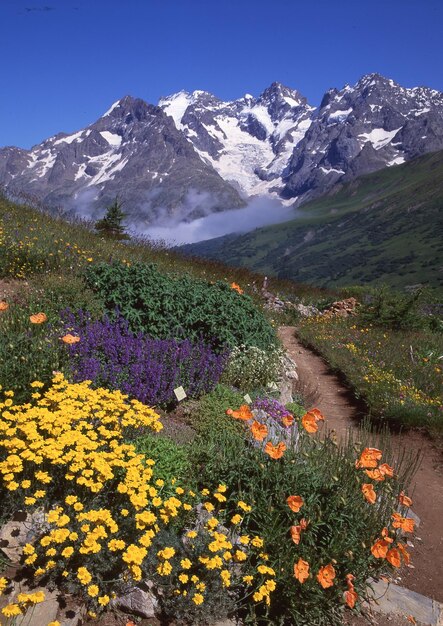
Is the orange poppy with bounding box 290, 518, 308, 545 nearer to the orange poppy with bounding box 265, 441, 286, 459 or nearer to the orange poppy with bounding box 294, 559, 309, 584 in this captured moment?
the orange poppy with bounding box 294, 559, 309, 584

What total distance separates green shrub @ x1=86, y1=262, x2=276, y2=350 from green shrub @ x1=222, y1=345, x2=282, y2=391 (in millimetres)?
289

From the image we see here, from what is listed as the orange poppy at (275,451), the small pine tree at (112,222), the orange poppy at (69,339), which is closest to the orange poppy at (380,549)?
the orange poppy at (275,451)

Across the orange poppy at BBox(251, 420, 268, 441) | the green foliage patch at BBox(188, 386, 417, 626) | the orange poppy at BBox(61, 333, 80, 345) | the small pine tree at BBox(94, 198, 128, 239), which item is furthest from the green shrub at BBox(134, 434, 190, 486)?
the small pine tree at BBox(94, 198, 128, 239)

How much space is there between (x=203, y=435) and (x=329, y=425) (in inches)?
138

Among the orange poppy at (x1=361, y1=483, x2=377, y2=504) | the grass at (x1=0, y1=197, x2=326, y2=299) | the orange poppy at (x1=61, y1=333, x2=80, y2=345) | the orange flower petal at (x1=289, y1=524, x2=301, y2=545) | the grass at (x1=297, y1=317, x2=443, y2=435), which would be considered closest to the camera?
the orange flower petal at (x1=289, y1=524, x2=301, y2=545)

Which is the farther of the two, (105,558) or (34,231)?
(34,231)

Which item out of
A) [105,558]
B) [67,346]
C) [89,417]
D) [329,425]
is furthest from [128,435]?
[329,425]

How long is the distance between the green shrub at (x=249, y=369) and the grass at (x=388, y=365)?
1.95 meters

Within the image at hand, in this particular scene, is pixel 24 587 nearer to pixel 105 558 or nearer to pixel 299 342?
pixel 105 558

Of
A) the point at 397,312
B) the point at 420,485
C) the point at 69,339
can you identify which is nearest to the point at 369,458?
the point at 420,485

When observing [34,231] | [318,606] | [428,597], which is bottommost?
[428,597]

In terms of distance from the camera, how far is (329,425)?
8.37 metres

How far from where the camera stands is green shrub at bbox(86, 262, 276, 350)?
8141mm

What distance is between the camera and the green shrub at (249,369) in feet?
25.5
